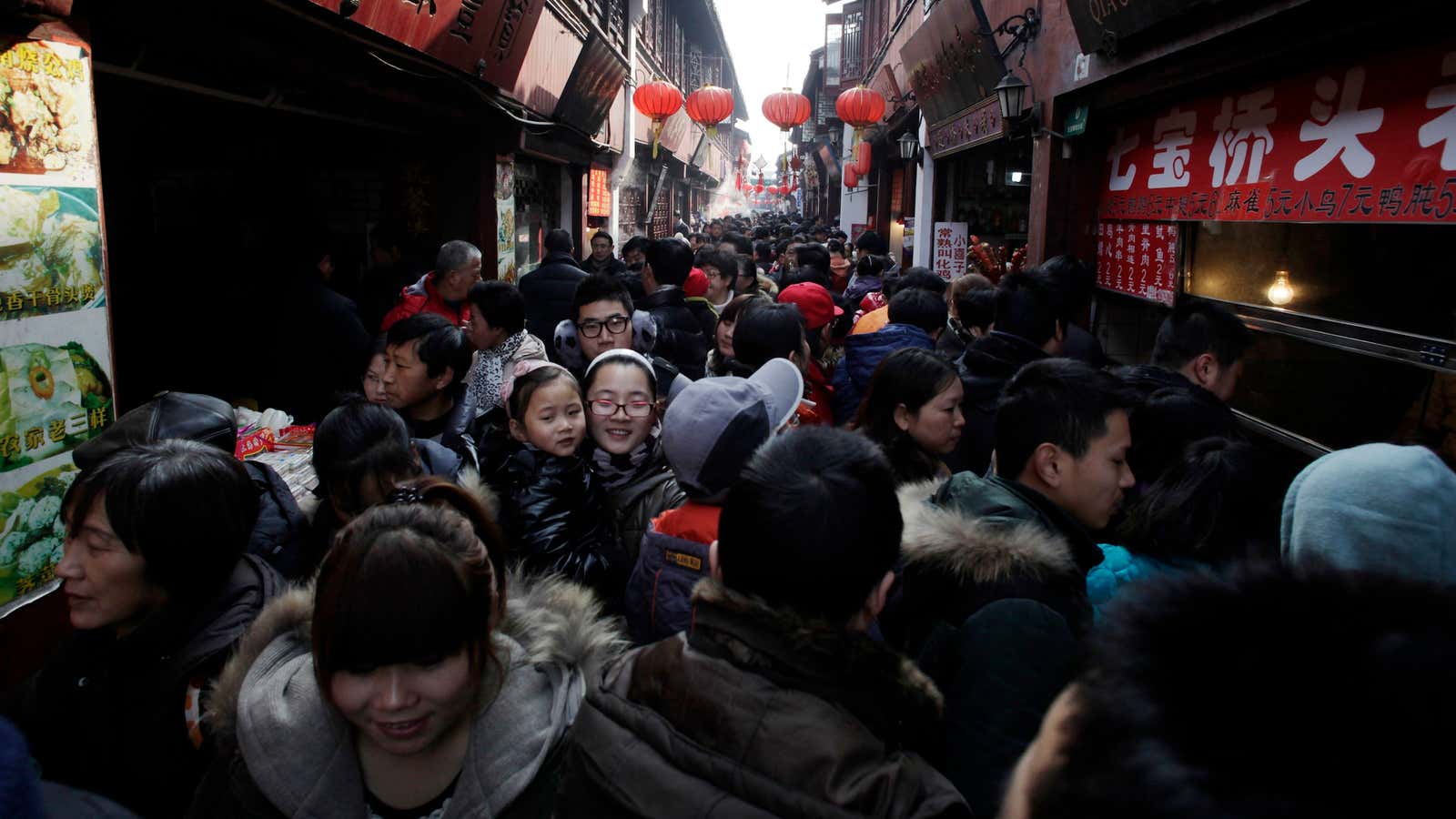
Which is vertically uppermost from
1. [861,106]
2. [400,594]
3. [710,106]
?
[710,106]

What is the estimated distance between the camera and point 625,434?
2.94 metres

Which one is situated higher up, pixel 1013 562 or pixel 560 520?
pixel 1013 562

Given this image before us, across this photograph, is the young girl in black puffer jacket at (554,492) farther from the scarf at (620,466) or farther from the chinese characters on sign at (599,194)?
the chinese characters on sign at (599,194)

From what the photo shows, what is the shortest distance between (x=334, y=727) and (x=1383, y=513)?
6.59 ft

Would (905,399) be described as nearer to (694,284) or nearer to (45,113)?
(45,113)

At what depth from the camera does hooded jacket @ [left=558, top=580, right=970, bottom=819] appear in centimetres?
121

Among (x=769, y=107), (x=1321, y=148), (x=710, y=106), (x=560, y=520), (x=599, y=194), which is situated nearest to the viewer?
(x=560, y=520)

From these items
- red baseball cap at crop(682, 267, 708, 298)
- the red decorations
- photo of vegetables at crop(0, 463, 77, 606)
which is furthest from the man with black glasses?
the red decorations

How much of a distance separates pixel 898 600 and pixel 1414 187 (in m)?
3.42

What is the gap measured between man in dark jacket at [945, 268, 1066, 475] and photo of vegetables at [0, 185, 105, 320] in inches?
138

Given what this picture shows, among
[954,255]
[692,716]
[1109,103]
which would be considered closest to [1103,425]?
[692,716]

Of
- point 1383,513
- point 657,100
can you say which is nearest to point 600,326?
point 1383,513

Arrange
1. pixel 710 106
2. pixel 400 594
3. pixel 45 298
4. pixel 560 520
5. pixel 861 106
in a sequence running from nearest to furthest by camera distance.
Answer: pixel 400 594
pixel 560 520
pixel 45 298
pixel 861 106
pixel 710 106

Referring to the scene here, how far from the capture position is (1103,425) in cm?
218
